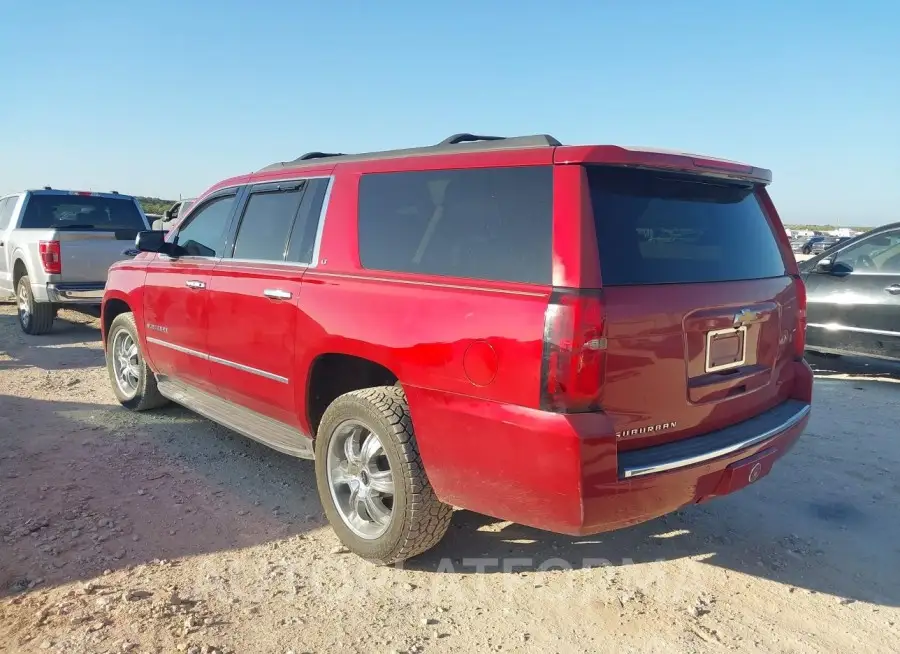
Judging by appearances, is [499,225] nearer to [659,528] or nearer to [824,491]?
[659,528]

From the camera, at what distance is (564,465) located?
243 centimetres

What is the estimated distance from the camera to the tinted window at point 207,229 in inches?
179

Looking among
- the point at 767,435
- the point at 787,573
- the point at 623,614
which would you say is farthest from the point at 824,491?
the point at 623,614

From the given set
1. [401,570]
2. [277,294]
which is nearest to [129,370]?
[277,294]

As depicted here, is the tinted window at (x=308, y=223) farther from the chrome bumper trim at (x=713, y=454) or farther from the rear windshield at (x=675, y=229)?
the chrome bumper trim at (x=713, y=454)

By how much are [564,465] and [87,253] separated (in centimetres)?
864

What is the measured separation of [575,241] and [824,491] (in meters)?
2.82

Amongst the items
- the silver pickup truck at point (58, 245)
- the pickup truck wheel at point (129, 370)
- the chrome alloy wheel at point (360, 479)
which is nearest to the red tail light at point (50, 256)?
the silver pickup truck at point (58, 245)

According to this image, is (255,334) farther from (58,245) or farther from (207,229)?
(58,245)

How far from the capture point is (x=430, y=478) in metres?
2.93

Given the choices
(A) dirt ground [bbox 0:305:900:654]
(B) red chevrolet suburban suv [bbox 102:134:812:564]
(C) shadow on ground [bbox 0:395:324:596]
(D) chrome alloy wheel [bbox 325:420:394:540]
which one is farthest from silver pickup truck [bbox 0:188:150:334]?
(D) chrome alloy wheel [bbox 325:420:394:540]

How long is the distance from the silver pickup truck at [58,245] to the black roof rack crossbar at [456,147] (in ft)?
19.0

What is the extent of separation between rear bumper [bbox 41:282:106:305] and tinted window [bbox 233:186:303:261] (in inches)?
221

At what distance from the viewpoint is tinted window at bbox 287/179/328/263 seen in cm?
369
